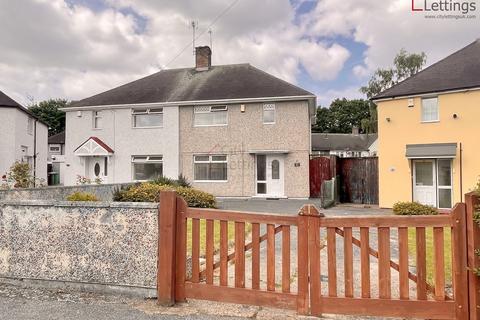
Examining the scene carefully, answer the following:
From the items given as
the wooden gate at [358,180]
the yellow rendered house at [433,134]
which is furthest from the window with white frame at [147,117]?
the yellow rendered house at [433,134]

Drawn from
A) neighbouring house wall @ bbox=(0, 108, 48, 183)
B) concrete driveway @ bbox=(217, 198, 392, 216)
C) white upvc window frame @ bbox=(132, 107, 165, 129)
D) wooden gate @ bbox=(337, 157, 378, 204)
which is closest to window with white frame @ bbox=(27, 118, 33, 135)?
neighbouring house wall @ bbox=(0, 108, 48, 183)

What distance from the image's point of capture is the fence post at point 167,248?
13.5 ft

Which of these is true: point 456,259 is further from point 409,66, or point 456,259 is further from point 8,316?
point 409,66

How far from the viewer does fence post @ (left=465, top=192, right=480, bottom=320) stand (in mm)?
3406

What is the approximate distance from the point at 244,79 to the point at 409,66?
15.6 m

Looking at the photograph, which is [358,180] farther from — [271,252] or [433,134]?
[271,252]

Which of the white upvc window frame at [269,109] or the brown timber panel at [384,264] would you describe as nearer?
the brown timber panel at [384,264]

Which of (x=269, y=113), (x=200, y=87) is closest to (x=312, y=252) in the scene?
(x=269, y=113)

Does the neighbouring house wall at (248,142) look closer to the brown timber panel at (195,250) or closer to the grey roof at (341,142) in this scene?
the brown timber panel at (195,250)

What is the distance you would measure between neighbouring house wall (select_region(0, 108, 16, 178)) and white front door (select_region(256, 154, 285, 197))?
16.4 metres

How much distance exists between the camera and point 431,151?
1450 cm

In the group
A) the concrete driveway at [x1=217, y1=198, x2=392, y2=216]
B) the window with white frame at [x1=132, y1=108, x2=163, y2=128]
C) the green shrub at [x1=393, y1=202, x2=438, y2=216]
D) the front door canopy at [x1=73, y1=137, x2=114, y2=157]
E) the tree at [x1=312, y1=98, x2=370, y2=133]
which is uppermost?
the tree at [x1=312, y1=98, x2=370, y2=133]

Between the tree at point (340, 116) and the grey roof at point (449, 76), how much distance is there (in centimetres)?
4711

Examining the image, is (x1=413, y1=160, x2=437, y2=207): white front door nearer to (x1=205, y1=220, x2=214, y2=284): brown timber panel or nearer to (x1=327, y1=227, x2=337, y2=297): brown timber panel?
(x1=327, y1=227, x2=337, y2=297): brown timber panel
